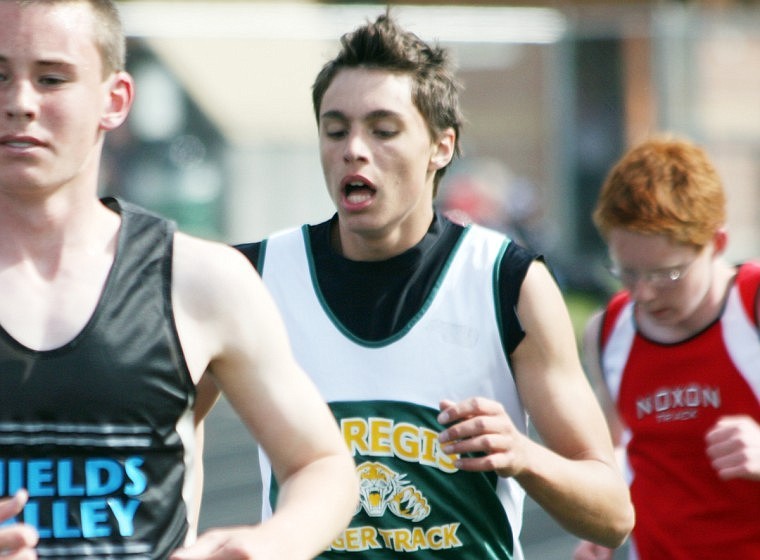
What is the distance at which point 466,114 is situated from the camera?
16.0 meters

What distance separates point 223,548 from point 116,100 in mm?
917

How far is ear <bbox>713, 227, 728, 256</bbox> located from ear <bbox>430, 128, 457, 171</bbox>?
885 mm

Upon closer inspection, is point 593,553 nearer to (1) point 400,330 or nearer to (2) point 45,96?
(1) point 400,330

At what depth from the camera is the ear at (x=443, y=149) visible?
394cm

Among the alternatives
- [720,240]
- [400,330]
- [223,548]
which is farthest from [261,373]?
[720,240]

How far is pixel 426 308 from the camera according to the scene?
3613 millimetres

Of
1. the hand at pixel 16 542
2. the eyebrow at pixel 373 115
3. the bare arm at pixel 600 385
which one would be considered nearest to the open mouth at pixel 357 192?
the eyebrow at pixel 373 115

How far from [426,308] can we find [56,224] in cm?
131

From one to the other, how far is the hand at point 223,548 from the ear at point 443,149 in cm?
188

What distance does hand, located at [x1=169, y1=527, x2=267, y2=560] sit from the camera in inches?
84.4

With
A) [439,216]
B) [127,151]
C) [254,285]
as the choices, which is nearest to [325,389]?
[439,216]

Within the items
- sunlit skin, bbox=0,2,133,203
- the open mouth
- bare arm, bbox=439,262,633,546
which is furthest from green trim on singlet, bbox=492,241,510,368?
sunlit skin, bbox=0,2,133,203

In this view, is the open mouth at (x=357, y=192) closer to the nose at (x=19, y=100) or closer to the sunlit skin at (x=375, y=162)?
the sunlit skin at (x=375, y=162)

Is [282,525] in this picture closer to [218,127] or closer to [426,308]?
[426,308]
